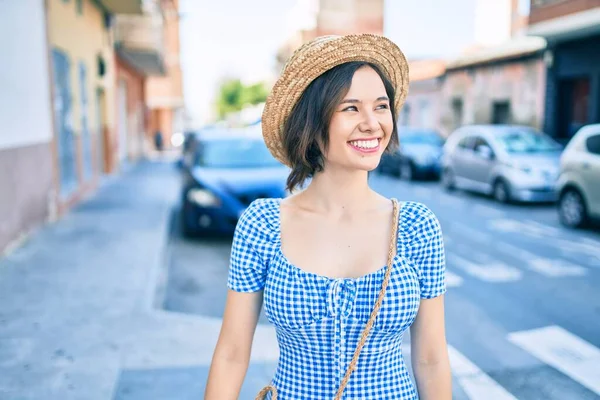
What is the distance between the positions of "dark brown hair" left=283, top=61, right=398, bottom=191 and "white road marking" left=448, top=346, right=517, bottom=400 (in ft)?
8.52

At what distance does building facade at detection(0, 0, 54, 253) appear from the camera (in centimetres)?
749

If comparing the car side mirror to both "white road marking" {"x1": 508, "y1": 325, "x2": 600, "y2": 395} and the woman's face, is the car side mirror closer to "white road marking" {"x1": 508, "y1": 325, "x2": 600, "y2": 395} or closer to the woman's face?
"white road marking" {"x1": 508, "y1": 325, "x2": 600, "y2": 395}

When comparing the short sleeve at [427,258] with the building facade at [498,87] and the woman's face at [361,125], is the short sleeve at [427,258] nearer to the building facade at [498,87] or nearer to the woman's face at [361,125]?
the woman's face at [361,125]

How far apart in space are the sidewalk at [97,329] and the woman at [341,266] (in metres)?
2.30

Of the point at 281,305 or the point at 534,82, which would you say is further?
the point at 534,82

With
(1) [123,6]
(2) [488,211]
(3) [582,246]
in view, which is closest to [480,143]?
(2) [488,211]

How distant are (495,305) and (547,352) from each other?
1.23 metres

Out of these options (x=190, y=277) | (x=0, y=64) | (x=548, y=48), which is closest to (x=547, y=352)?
(x=190, y=277)

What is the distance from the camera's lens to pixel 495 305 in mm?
5961

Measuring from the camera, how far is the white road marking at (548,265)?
7227 mm

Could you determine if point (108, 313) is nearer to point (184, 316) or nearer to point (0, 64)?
point (184, 316)

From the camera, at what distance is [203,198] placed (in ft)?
29.6

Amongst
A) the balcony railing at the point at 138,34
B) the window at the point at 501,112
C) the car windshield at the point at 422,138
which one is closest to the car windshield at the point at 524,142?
the car windshield at the point at 422,138

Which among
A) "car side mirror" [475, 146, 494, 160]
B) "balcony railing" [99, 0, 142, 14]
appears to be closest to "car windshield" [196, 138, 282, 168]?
"car side mirror" [475, 146, 494, 160]
